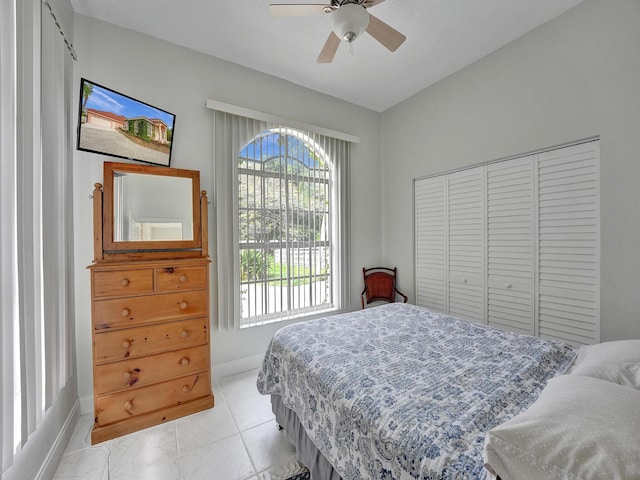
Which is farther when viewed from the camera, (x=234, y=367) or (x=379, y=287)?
(x=379, y=287)

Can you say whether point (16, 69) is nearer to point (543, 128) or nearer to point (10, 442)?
point (10, 442)

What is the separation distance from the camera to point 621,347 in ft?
4.03

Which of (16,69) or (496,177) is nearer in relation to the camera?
(16,69)

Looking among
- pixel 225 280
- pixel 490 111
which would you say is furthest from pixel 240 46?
pixel 490 111

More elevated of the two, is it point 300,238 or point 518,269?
point 300,238

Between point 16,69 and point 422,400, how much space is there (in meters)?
2.20

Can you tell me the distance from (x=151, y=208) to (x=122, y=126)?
2.19 feet

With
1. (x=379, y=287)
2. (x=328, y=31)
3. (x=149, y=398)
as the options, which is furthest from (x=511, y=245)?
(x=149, y=398)

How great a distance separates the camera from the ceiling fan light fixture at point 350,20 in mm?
1579

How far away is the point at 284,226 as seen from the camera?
2.98m

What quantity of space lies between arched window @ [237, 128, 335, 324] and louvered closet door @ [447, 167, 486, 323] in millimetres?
1372

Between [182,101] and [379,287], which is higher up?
[182,101]

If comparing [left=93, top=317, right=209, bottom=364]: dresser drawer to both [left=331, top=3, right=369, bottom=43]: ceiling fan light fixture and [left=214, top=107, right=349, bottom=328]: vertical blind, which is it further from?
[left=331, top=3, right=369, bottom=43]: ceiling fan light fixture

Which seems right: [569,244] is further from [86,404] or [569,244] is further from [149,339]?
[86,404]
